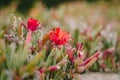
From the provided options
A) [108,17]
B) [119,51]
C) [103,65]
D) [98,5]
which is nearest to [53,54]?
[103,65]

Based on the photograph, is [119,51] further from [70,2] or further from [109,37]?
[70,2]

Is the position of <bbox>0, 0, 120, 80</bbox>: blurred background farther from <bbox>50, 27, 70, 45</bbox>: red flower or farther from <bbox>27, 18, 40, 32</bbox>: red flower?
<bbox>50, 27, 70, 45</bbox>: red flower

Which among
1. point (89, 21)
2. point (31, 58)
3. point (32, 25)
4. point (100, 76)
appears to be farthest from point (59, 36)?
point (89, 21)

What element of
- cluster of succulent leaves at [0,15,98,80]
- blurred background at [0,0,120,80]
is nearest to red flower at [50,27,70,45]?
cluster of succulent leaves at [0,15,98,80]

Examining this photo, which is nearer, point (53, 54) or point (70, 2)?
point (53, 54)

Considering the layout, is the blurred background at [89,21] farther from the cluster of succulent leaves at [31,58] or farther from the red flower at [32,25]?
the red flower at [32,25]

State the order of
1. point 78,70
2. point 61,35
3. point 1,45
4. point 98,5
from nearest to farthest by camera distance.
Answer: point 1,45 < point 61,35 < point 78,70 < point 98,5

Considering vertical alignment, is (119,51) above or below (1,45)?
below
